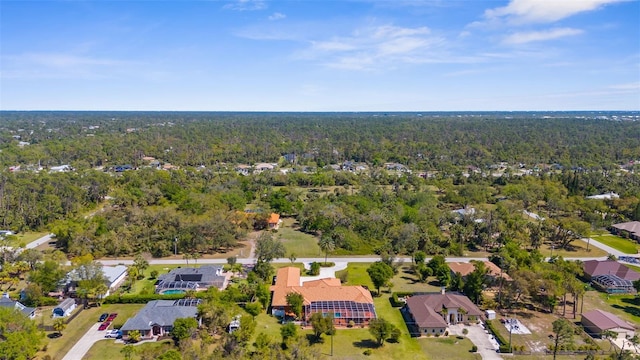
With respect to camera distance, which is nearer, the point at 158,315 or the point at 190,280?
the point at 158,315

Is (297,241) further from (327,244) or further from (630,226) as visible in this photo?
(630,226)

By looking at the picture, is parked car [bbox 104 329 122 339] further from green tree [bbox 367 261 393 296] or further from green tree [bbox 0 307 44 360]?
green tree [bbox 367 261 393 296]

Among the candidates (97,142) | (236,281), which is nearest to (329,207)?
(236,281)

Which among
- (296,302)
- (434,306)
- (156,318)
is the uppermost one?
(296,302)

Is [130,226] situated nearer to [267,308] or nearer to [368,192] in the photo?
[267,308]

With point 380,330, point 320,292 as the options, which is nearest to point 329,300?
point 320,292

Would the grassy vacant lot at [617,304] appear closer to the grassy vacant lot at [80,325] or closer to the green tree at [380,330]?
the green tree at [380,330]

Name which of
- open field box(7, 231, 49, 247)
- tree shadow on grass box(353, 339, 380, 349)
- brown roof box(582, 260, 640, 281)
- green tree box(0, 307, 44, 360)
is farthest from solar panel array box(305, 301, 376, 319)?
open field box(7, 231, 49, 247)
